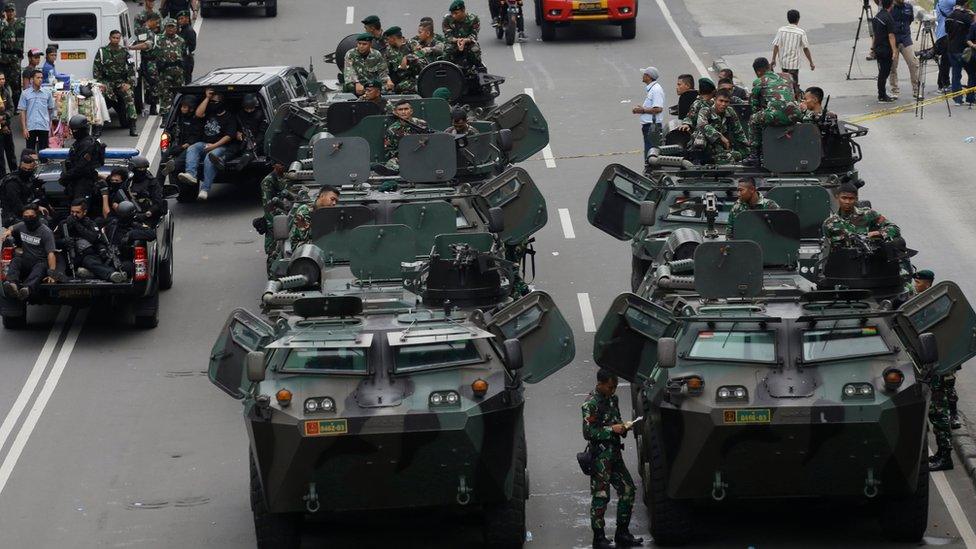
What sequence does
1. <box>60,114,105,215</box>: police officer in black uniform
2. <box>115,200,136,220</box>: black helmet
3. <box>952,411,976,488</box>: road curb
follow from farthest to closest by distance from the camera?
<box>60,114,105,215</box>: police officer in black uniform, <box>115,200,136,220</box>: black helmet, <box>952,411,976,488</box>: road curb

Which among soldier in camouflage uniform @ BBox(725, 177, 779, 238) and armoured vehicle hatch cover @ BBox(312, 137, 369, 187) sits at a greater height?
soldier in camouflage uniform @ BBox(725, 177, 779, 238)

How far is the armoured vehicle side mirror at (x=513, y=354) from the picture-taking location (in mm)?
14586

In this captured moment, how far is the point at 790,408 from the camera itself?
14.3 meters

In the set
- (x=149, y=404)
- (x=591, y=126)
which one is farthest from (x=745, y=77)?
(x=149, y=404)

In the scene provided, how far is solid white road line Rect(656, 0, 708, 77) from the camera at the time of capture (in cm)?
3412

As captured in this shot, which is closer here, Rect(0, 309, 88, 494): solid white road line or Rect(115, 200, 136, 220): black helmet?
Rect(0, 309, 88, 494): solid white road line

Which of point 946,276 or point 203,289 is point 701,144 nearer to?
point 946,276

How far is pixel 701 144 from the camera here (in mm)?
22047

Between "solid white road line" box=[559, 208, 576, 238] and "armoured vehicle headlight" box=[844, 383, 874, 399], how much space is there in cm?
1098

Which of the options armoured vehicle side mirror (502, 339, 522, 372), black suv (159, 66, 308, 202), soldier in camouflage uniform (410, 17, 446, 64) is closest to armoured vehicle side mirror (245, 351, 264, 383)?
armoured vehicle side mirror (502, 339, 522, 372)

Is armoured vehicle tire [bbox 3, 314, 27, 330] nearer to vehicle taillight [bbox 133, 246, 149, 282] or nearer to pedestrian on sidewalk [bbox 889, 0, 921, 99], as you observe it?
vehicle taillight [bbox 133, 246, 149, 282]

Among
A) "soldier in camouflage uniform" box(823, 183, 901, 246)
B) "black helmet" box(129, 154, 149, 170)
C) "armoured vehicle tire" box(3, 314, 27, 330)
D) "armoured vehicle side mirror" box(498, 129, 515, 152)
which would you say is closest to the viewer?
"soldier in camouflage uniform" box(823, 183, 901, 246)

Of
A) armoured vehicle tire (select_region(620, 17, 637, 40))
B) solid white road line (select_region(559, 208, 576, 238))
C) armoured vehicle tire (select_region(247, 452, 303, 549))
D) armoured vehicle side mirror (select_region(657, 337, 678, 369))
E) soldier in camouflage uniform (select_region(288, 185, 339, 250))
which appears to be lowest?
solid white road line (select_region(559, 208, 576, 238))

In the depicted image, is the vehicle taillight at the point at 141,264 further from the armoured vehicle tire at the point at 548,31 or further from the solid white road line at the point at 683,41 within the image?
the armoured vehicle tire at the point at 548,31
